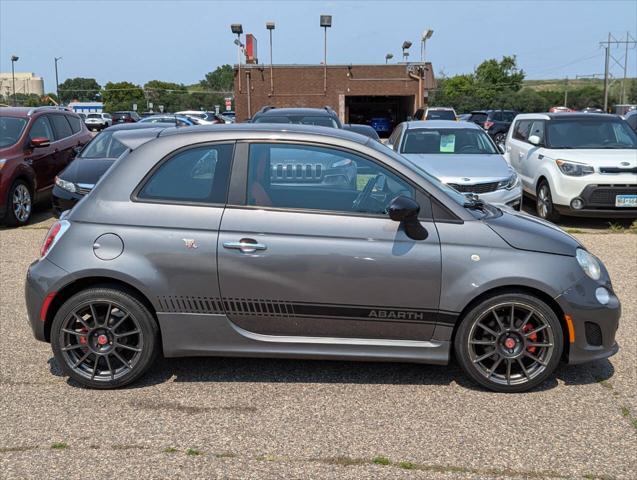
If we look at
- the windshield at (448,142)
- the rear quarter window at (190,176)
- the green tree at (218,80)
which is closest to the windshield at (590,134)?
the windshield at (448,142)

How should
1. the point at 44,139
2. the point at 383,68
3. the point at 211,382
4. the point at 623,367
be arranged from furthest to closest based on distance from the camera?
the point at 383,68 → the point at 44,139 → the point at 623,367 → the point at 211,382

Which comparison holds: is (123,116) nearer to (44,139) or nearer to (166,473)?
(44,139)

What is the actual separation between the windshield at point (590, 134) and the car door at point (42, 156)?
28.1 feet

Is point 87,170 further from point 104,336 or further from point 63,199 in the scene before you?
point 104,336

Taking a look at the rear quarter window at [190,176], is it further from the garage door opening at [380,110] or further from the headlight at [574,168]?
the garage door opening at [380,110]

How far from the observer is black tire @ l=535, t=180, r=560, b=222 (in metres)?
10.6

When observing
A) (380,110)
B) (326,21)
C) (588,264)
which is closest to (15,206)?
(588,264)

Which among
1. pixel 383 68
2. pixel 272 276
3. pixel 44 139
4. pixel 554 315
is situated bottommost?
pixel 554 315

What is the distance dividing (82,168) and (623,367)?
8269mm

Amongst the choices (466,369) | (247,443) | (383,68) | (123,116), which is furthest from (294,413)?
(123,116)

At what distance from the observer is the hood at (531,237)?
4344 mm

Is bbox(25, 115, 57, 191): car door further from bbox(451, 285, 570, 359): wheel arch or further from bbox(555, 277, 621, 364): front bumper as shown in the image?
bbox(555, 277, 621, 364): front bumper

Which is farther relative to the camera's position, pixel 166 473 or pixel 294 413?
pixel 294 413

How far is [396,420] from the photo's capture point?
13.1ft
